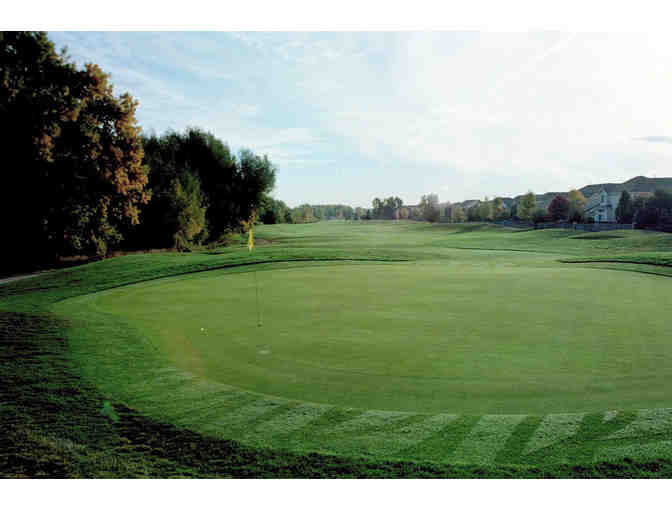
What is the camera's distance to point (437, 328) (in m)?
6.73

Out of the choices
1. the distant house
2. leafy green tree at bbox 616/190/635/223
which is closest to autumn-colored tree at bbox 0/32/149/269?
leafy green tree at bbox 616/190/635/223

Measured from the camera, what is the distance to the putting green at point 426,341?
4.31 m

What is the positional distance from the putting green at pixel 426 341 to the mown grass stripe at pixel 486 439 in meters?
0.22

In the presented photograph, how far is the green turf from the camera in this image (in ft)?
10.8

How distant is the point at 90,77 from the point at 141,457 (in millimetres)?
22548

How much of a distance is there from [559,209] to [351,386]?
67569mm

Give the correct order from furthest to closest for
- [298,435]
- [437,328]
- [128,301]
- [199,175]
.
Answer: [199,175] < [128,301] < [437,328] < [298,435]

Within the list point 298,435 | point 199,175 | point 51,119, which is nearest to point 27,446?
point 298,435

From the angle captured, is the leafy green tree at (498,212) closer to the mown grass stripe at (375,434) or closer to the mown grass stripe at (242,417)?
the mown grass stripe at (375,434)

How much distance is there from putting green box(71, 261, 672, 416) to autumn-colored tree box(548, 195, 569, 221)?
57150 mm

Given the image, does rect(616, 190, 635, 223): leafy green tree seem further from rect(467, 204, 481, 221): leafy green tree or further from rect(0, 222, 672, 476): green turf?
rect(0, 222, 672, 476): green turf

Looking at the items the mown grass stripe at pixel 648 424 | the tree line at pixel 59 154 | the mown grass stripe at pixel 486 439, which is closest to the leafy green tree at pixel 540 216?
the tree line at pixel 59 154
